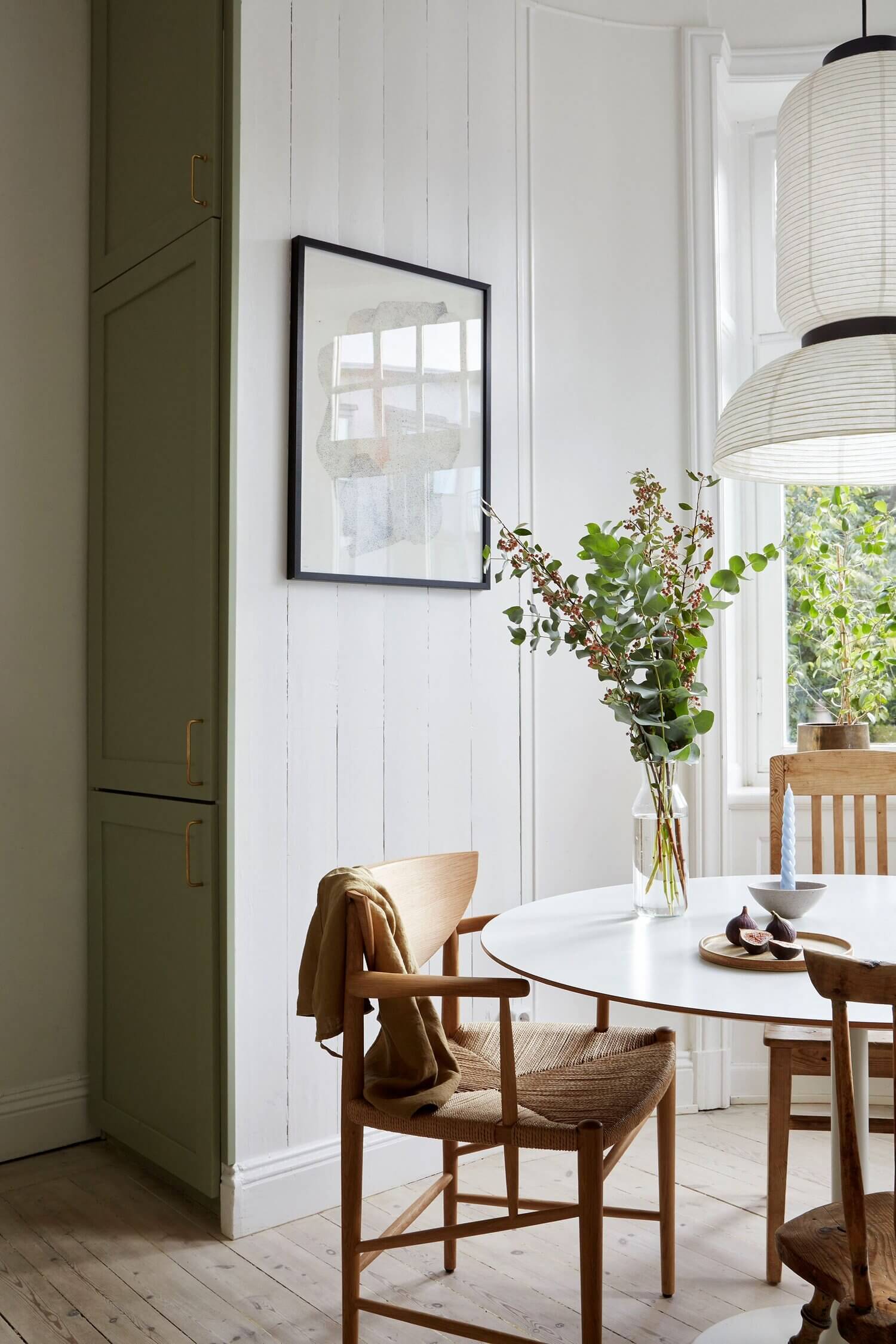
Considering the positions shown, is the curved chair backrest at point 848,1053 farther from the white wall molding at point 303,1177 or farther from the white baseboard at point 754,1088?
the white baseboard at point 754,1088

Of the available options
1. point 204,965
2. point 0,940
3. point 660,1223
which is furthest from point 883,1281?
point 0,940

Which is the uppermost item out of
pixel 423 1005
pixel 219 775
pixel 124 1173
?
pixel 219 775

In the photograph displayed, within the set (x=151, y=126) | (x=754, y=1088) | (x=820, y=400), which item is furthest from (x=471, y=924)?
(x=151, y=126)

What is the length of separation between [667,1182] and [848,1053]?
915mm

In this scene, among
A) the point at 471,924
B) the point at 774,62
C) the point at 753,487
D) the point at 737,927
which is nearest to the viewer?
the point at 737,927

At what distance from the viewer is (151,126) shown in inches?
103

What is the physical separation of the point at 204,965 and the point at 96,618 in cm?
98

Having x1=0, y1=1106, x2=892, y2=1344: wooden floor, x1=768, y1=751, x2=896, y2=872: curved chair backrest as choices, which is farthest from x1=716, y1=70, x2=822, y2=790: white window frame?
x1=0, y1=1106, x2=892, y2=1344: wooden floor

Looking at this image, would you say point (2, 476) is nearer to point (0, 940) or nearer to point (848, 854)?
point (0, 940)

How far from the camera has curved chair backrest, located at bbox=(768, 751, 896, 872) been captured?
250 centimetres

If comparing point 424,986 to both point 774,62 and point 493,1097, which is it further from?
point 774,62

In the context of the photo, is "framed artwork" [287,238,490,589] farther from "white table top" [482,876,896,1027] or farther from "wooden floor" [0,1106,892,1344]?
"wooden floor" [0,1106,892,1344]

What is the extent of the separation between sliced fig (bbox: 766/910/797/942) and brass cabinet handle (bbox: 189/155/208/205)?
1.83 meters

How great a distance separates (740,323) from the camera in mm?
3383
